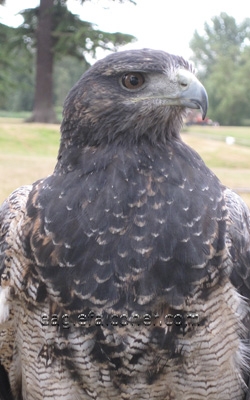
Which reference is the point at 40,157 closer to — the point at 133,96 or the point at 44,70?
the point at 44,70

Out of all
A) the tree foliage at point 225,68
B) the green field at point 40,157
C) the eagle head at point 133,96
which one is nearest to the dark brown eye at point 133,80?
the eagle head at point 133,96

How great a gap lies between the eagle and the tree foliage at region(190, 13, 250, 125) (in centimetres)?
5254

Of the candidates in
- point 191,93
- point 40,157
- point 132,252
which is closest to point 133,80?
point 191,93

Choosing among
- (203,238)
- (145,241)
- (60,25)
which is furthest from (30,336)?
(60,25)

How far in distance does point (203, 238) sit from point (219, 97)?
54903 mm

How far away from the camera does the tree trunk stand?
79.5 feet

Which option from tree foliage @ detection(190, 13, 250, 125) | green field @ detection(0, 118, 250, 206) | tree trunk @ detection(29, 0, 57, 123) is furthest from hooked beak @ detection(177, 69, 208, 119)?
tree foliage @ detection(190, 13, 250, 125)

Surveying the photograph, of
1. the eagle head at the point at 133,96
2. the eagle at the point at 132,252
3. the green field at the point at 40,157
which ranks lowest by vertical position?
the green field at the point at 40,157

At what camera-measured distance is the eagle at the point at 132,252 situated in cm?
257

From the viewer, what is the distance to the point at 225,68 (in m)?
63.6

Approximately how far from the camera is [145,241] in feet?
8.38

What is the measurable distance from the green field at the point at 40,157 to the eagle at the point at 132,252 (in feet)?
25.9

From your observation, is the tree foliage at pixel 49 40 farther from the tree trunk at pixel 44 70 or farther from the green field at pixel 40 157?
the green field at pixel 40 157

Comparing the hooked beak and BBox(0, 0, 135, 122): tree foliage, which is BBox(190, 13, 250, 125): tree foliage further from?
the hooked beak
